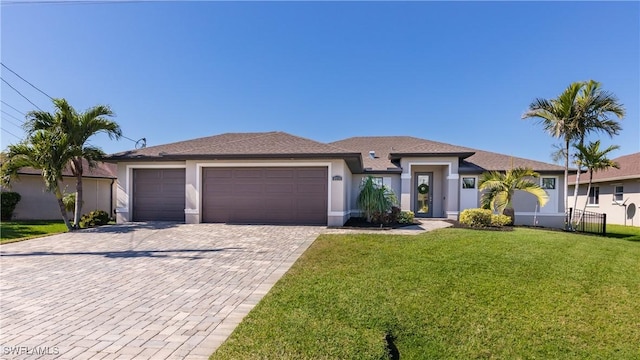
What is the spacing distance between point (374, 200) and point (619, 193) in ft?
59.6

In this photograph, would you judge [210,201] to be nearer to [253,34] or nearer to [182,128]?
[253,34]

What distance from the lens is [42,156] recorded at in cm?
1120

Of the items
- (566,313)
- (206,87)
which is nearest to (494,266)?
(566,313)

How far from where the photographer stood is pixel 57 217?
17719 mm

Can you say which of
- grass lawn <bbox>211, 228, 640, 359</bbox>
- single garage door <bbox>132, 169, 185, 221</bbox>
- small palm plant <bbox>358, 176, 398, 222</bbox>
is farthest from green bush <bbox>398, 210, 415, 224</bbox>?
single garage door <bbox>132, 169, 185, 221</bbox>

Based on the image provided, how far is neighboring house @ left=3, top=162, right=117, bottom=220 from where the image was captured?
54.9 ft

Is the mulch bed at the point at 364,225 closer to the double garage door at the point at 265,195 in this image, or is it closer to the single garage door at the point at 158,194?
the double garage door at the point at 265,195

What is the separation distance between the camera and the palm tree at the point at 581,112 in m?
12.8

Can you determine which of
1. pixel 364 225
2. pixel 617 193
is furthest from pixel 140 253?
pixel 617 193

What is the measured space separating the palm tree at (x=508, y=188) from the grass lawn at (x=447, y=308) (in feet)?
18.9

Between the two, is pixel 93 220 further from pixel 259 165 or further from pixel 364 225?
pixel 364 225

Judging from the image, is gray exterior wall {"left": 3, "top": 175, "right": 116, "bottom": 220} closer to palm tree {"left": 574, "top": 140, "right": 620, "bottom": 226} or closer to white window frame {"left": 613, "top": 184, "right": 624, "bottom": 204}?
palm tree {"left": 574, "top": 140, "right": 620, "bottom": 226}

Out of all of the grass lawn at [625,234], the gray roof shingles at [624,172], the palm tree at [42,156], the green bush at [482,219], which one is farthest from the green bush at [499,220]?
the palm tree at [42,156]

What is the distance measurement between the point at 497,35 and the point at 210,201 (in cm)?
1402
